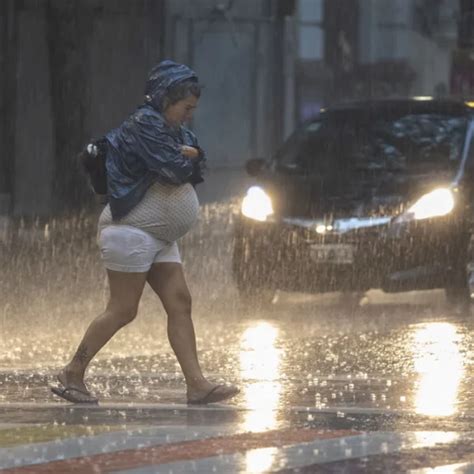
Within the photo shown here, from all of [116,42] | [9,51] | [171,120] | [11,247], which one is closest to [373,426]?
[171,120]

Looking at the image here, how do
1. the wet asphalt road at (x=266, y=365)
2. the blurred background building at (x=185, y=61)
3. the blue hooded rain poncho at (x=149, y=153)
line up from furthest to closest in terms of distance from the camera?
the blurred background building at (x=185, y=61)
the blue hooded rain poncho at (x=149, y=153)
the wet asphalt road at (x=266, y=365)

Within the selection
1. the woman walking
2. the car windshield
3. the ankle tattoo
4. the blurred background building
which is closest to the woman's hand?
the woman walking

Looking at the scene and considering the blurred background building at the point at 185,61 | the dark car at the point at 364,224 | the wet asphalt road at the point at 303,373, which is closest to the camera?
the wet asphalt road at the point at 303,373

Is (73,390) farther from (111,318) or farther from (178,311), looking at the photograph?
(178,311)

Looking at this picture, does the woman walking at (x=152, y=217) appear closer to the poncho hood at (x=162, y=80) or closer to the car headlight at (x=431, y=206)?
the poncho hood at (x=162, y=80)

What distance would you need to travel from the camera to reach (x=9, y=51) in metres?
27.9

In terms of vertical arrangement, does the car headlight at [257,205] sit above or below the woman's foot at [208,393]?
above

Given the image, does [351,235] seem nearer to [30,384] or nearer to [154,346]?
[154,346]

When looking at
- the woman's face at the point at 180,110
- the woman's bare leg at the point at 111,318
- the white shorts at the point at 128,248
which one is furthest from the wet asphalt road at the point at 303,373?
the woman's face at the point at 180,110

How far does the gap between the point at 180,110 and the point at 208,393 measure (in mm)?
1369

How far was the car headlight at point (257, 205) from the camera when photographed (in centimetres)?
1458

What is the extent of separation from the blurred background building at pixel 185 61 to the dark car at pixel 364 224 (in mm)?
7253

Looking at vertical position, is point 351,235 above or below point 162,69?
below

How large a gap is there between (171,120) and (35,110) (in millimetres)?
19590
